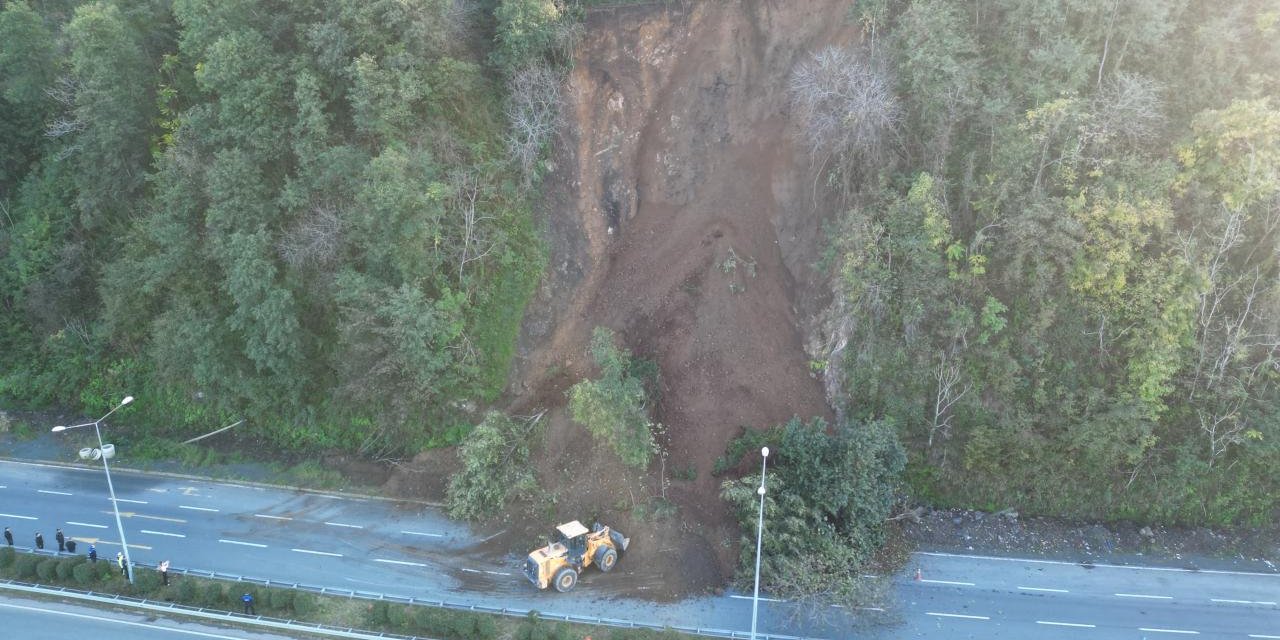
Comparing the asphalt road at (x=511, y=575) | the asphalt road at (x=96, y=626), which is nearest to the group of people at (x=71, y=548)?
the asphalt road at (x=511, y=575)

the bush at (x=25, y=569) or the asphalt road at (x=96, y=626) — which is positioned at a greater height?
the bush at (x=25, y=569)

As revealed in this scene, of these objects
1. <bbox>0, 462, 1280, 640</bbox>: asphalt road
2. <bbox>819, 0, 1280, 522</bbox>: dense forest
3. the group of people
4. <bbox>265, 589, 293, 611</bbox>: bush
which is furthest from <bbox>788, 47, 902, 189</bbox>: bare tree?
the group of people

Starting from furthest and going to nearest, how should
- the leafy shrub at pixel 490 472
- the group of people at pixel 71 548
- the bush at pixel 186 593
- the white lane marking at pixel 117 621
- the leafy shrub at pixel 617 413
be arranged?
the leafy shrub at pixel 490 472 → the leafy shrub at pixel 617 413 → the group of people at pixel 71 548 → the bush at pixel 186 593 → the white lane marking at pixel 117 621

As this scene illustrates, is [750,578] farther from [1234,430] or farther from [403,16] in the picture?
[403,16]

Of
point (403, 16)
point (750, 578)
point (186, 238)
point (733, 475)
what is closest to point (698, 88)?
point (403, 16)

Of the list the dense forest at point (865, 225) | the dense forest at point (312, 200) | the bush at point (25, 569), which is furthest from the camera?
the dense forest at point (312, 200)

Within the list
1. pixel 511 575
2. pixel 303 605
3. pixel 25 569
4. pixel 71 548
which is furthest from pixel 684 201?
pixel 25 569

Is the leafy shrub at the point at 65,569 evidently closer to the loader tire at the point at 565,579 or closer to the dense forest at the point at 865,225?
the dense forest at the point at 865,225
